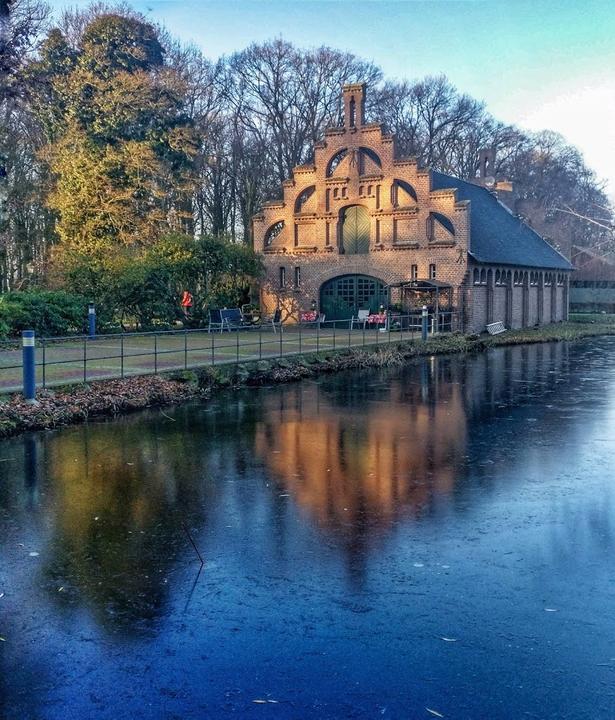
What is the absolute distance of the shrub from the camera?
2485cm

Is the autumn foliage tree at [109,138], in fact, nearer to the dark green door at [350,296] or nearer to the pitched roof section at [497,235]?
the dark green door at [350,296]

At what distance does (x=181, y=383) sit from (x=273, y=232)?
23.5 m

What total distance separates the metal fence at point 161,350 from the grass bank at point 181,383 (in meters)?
0.44

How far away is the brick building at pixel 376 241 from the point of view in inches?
1334

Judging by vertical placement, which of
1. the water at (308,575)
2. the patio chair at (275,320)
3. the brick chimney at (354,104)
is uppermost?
the brick chimney at (354,104)

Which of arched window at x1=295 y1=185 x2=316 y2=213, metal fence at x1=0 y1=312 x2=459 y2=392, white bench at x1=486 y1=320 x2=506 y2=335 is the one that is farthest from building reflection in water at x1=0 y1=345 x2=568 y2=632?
arched window at x1=295 y1=185 x2=316 y2=213

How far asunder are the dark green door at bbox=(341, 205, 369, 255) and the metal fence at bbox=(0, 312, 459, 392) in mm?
3558

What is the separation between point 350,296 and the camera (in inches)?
1441

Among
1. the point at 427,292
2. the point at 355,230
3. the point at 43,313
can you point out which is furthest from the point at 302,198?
the point at 43,313

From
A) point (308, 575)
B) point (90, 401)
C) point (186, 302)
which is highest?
point (186, 302)

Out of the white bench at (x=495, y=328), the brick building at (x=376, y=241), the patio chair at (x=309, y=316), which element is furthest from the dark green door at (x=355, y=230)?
the white bench at (x=495, y=328)

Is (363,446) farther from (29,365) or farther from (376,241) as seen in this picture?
(376,241)

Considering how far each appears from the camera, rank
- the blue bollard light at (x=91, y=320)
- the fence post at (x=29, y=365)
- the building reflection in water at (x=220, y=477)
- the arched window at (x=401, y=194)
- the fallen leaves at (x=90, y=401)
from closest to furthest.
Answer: the building reflection in water at (x=220, y=477) → the fallen leaves at (x=90, y=401) → the fence post at (x=29, y=365) → the blue bollard light at (x=91, y=320) → the arched window at (x=401, y=194)

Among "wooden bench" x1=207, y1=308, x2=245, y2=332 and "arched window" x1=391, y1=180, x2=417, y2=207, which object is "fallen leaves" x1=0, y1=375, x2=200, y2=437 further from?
"arched window" x1=391, y1=180, x2=417, y2=207
